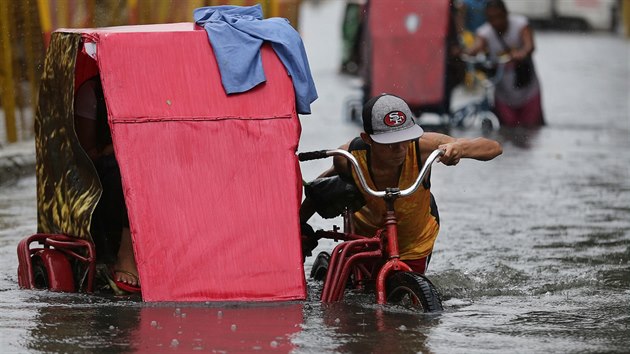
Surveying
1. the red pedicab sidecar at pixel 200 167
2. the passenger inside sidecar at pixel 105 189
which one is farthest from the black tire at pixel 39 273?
the red pedicab sidecar at pixel 200 167

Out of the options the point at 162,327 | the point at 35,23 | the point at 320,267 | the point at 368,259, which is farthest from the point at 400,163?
the point at 35,23

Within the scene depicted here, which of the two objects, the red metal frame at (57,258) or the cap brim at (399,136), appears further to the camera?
the red metal frame at (57,258)

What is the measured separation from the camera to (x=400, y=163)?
7.82 meters

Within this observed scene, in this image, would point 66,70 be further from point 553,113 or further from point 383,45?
point 553,113

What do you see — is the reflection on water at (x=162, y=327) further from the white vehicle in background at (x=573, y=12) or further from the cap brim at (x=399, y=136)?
the white vehicle in background at (x=573, y=12)

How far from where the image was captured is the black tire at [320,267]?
8820 mm

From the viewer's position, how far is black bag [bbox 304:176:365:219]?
25.9ft

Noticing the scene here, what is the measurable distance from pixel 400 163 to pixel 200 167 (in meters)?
1.04

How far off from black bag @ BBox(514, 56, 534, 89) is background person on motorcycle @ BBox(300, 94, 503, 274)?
9.46 metres

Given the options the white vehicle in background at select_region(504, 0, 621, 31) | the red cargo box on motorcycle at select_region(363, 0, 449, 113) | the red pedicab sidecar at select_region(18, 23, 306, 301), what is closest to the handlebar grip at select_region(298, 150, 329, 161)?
the red pedicab sidecar at select_region(18, 23, 306, 301)

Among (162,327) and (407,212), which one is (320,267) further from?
(162,327)

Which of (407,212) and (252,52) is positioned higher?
(252,52)

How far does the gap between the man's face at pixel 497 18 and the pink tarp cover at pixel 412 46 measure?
79cm

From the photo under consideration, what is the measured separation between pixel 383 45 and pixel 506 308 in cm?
1069
